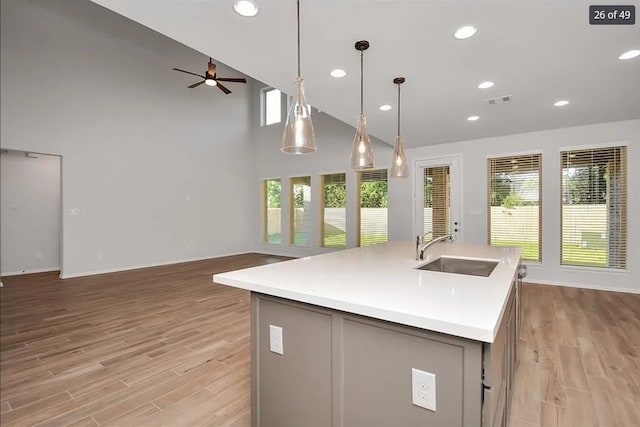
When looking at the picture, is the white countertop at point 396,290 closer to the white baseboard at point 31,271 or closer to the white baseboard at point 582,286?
the white baseboard at point 582,286

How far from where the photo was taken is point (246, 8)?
2.08 m

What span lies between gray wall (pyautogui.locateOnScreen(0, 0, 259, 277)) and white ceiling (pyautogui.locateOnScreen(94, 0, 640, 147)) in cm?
381

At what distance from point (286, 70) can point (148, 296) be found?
362cm

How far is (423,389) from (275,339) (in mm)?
746

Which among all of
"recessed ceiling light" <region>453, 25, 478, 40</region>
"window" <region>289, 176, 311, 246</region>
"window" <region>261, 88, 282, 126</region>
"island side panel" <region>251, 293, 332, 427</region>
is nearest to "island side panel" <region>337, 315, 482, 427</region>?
"island side panel" <region>251, 293, 332, 427</region>

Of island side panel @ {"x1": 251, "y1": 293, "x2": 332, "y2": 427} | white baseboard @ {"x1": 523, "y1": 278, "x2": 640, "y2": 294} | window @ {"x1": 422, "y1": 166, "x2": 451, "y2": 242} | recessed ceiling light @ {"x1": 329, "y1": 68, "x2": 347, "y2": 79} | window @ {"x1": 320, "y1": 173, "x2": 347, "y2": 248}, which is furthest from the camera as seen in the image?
window @ {"x1": 320, "y1": 173, "x2": 347, "y2": 248}

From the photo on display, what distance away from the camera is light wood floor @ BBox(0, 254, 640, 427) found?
2021 mm

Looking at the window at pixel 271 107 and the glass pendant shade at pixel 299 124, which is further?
the window at pixel 271 107

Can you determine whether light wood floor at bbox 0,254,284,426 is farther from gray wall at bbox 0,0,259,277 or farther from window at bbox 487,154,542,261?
window at bbox 487,154,542,261

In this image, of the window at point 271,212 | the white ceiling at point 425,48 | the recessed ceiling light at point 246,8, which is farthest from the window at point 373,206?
the recessed ceiling light at point 246,8

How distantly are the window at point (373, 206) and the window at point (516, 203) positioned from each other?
2.02 meters

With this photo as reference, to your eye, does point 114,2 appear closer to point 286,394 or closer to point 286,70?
point 286,70

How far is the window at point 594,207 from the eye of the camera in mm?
4758

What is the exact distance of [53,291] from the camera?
481cm
